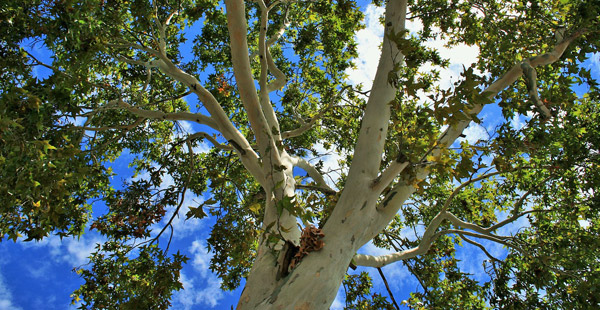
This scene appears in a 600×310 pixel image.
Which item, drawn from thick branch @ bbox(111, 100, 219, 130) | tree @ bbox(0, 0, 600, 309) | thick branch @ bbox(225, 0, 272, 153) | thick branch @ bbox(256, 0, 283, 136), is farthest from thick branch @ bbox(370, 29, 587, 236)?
thick branch @ bbox(111, 100, 219, 130)

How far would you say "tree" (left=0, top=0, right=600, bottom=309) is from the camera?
10.9 feet

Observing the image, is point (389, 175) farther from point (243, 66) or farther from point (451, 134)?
point (243, 66)

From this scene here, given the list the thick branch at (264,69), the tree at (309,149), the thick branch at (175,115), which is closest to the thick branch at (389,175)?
the tree at (309,149)

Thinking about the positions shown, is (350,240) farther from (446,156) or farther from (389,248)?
(389,248)

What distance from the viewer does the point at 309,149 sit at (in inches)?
381

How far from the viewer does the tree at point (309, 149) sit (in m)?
3.32

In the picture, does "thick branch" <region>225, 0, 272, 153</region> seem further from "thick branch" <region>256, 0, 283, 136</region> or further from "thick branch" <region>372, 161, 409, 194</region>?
"thick branch" <region>372, 161, 409, 194</region>

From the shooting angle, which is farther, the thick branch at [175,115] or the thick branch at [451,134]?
the thick branch at [175,115]

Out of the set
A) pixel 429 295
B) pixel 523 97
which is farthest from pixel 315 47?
pixel 429 295

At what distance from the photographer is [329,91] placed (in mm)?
8680

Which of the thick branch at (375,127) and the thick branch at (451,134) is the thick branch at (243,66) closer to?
the thick branch at (375,127)

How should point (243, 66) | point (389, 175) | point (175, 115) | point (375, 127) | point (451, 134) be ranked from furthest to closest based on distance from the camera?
point (175, 115) → point (243, 66) → point (451, 134) → point (375, 127) → point (389, 175)

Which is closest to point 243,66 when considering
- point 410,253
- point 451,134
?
point 451,134

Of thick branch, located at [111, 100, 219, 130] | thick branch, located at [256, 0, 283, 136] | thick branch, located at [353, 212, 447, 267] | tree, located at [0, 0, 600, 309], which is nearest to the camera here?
tree, located at [0, 0, 600, 309]
